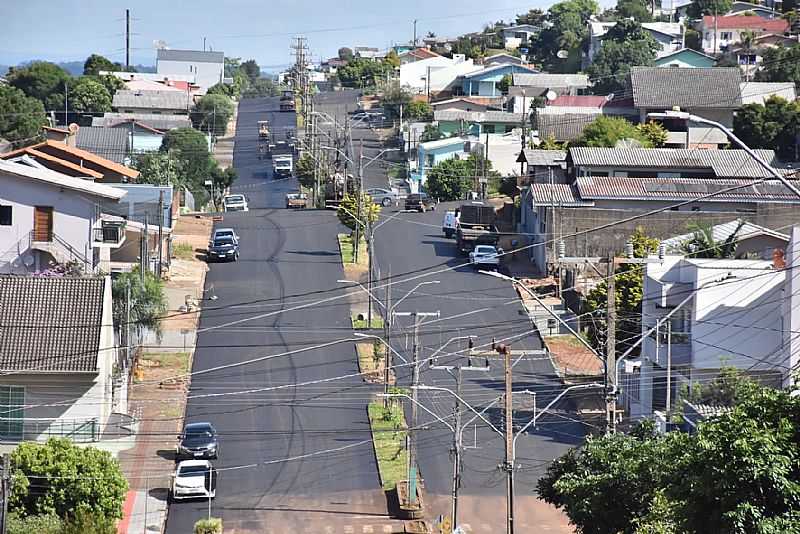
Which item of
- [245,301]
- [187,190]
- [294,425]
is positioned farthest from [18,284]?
[187,190]

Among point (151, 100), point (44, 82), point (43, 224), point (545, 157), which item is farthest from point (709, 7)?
point (43, 224)

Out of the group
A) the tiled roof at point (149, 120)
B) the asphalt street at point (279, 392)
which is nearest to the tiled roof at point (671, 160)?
the asphalt street at point (279, 392)

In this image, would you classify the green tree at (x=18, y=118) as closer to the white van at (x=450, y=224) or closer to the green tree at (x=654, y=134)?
the green tree at (x=654, y=134)

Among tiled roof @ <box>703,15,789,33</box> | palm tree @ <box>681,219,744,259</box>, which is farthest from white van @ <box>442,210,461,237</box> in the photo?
tiled roof @ <box>703,15,789,33</box>

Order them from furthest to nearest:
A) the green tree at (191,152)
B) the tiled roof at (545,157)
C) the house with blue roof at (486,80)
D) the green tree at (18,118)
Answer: the house with blue roof at (486,80), the green tree at (18,118), the green tree at (191,152), the tiled roof at (545,157)

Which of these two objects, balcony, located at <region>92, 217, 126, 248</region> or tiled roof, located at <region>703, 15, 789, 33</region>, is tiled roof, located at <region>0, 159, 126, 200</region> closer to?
balcony, located at <region>92, 217, 126, 248</region>

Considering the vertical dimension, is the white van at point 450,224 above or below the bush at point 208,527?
above

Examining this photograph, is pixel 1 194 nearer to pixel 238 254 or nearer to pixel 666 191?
pixel 238 254
